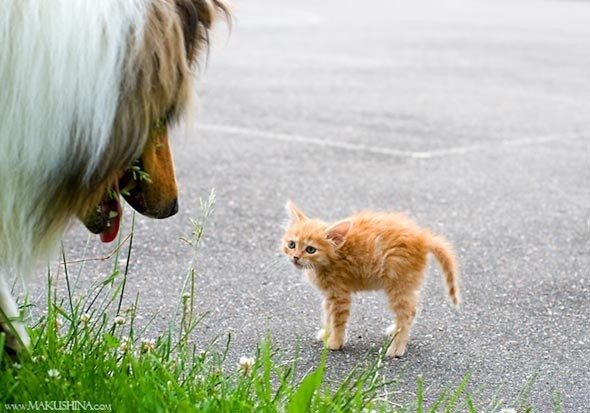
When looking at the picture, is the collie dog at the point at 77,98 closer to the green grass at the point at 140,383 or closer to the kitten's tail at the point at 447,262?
the green grass at the point at 140,383

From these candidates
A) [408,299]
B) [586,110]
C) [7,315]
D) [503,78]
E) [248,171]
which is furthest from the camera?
[503,78]

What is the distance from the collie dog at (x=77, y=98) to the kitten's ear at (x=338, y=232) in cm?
141

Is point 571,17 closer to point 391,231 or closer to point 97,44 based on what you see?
point 391,231

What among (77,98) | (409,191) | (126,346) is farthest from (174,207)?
(409,191)

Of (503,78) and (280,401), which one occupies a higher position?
(280,401)

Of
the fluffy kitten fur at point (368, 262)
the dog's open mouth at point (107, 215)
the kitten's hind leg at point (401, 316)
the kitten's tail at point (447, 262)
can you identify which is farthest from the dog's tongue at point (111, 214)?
the kitten's tail at point (447, 262)

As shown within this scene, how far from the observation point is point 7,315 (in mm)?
3145

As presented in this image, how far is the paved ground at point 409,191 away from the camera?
14.1ft

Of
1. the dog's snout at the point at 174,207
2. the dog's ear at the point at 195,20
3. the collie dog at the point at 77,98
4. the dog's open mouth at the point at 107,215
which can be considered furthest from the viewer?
the dog's snout at the point at 174,207

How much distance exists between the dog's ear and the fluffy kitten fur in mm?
1409

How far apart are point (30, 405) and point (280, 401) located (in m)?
0.74

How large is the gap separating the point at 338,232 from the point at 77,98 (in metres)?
1.76

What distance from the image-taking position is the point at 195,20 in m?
2.95

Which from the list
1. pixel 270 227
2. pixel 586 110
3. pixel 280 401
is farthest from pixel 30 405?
pixel 586 110
